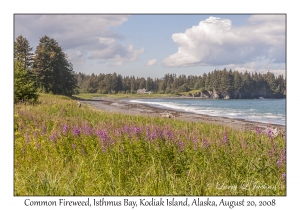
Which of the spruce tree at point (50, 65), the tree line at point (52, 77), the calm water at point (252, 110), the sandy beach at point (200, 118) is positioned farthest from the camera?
the spruce tree at point (50, 65)

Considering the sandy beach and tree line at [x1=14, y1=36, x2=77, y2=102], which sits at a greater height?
tree line at [x1=14, y1=36, x2=77, y2=102]

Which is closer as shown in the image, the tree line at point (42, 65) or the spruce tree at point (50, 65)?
the tree line at point (42, 65)

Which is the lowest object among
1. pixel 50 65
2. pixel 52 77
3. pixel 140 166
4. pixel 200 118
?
pixel 200 118

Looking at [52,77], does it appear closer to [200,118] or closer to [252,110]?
[200,118]

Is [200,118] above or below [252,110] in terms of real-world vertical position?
below

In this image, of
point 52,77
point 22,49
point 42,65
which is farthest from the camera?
point 52,77

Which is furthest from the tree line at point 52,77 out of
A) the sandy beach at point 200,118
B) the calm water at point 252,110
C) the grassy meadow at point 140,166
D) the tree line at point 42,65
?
the grassy meadow at point 140,166

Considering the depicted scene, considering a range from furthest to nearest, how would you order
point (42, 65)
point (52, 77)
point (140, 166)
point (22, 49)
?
point (52, 77)
point (42, 65)
point (22, 49)
point (140, 166)

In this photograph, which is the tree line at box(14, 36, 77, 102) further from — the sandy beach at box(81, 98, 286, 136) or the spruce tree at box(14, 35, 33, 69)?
the sandy beach at box(81, 98, 286, 136)

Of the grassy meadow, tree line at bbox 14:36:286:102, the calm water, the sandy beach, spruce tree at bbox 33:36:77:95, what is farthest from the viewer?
spruce tree at bbox 33:36:77:95

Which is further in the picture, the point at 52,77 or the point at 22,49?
the point at 52,77

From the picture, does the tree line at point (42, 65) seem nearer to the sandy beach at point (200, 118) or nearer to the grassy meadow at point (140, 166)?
the sandy beach at point (200, 118)

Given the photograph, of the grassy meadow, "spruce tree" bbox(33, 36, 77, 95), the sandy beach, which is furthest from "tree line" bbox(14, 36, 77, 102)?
the grassy meadow

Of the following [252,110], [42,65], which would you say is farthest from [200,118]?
[42,65]
